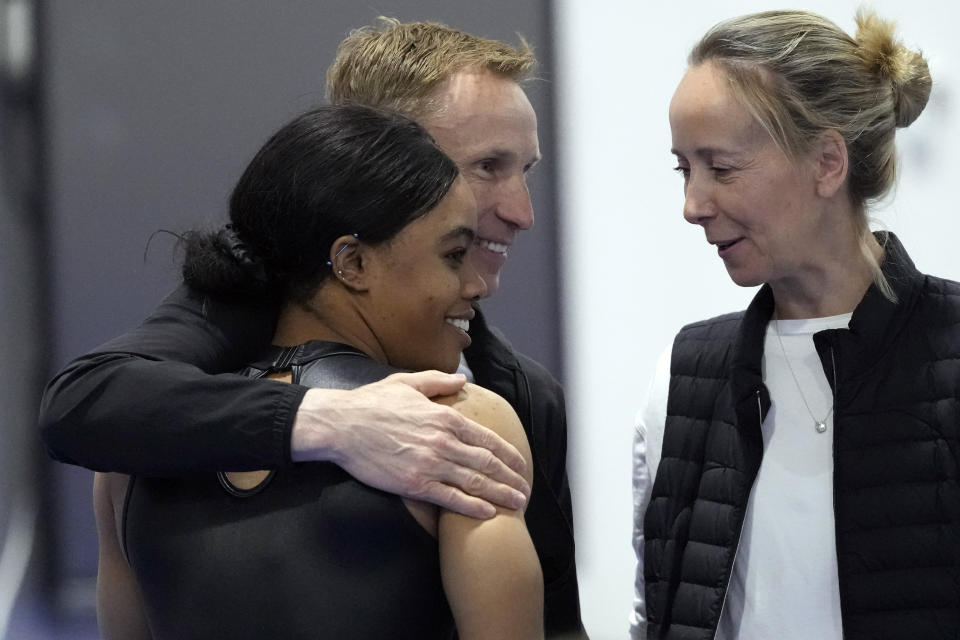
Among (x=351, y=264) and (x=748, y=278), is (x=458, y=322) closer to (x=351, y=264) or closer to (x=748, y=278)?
(x=351, y=264)

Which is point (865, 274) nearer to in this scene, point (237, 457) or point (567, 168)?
point (237, 457)

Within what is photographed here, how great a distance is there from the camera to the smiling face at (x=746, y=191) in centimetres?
164

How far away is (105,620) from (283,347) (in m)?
0.46

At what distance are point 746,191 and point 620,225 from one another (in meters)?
1.47

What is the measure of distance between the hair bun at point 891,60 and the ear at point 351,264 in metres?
0.86

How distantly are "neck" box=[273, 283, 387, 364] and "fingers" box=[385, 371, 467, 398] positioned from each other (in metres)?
0.11

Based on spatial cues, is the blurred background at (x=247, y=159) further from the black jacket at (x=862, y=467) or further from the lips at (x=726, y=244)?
the lips at (x=726, y=244)

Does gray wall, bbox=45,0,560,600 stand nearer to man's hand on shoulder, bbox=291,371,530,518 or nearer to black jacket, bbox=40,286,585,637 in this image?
black jacket, bbox=40,286,585,637

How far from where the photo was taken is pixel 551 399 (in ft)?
6.13

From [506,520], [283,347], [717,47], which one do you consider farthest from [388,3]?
[506,520]

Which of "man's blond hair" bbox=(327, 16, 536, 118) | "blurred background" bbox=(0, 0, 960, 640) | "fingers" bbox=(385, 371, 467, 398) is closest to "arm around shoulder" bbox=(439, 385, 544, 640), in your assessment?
"fingers" bbox=(385, 371, 467, 398)

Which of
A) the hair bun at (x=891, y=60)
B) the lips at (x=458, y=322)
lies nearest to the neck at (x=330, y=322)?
the lips at (x=458, y=322)

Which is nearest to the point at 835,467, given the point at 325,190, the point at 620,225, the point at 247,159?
the point at 325,190

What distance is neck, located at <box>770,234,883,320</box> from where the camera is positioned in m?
1.67
